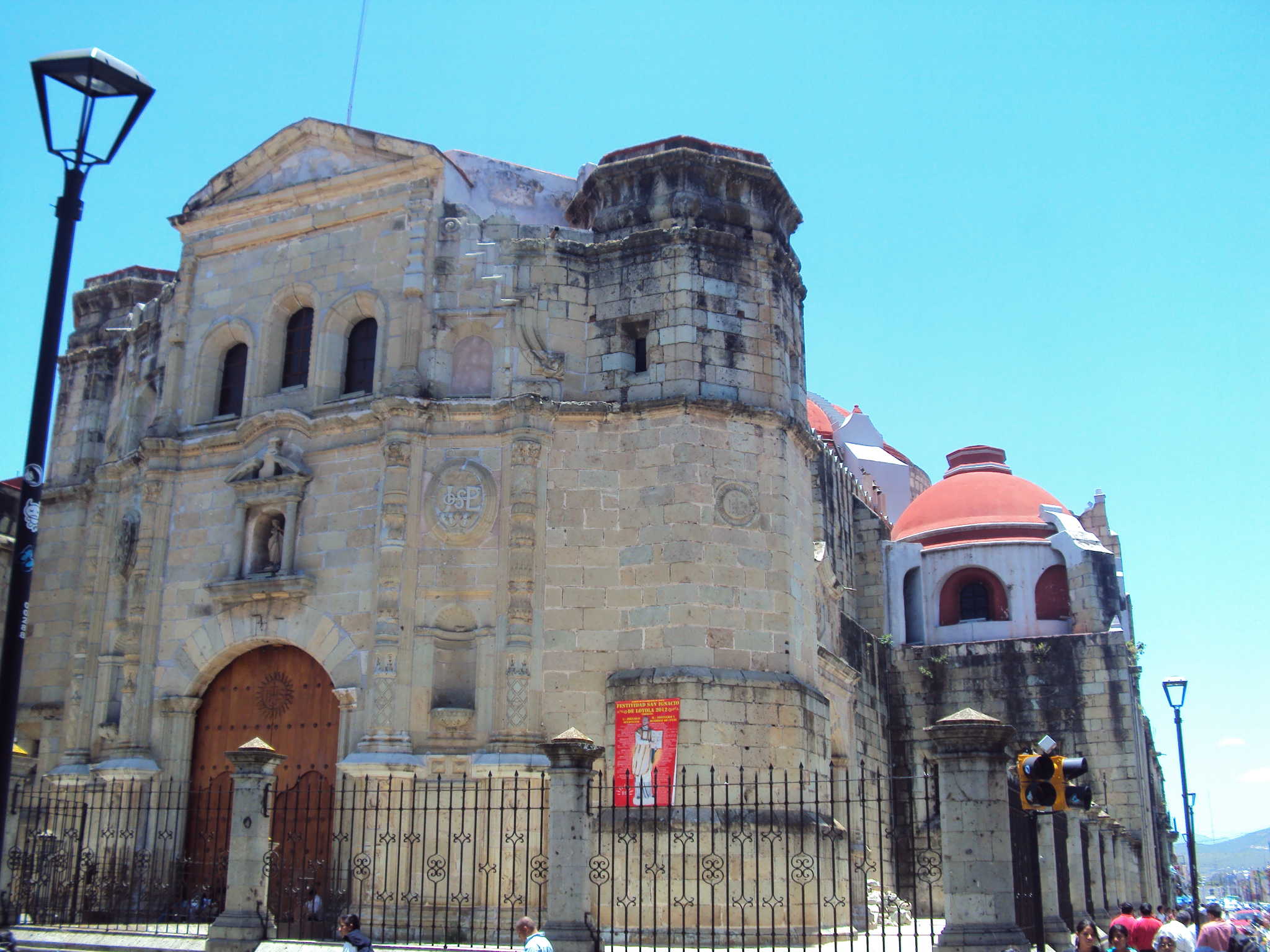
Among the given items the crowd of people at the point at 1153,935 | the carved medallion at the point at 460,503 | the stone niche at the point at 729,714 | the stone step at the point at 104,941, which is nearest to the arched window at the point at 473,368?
the carved medallion at the point at 460,503

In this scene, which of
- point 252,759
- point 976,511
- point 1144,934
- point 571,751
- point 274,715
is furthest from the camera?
point 976,511

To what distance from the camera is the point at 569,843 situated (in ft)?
35.6

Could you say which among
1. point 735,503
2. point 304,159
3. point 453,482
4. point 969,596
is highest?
point 304,159

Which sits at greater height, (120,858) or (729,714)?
(729,714)

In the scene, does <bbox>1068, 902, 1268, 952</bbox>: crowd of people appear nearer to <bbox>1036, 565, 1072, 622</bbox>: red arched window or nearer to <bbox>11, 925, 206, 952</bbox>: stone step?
<bbox>11, 925, 206, 952</bbox>: stone step

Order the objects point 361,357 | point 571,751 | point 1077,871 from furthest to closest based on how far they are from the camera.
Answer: point 361,357 → point 1077,871 → point 571,751

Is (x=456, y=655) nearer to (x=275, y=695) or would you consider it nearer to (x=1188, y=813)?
(x=275, y=695)

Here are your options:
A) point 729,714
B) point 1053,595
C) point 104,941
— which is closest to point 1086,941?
point 729,714

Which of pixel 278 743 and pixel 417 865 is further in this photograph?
pixel 278 743

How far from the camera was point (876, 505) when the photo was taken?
1160 inches

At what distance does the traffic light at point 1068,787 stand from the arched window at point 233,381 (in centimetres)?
1354

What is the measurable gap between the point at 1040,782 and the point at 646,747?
6.36 metres

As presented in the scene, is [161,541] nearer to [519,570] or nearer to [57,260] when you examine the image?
[519,570]

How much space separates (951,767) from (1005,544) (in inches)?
637
